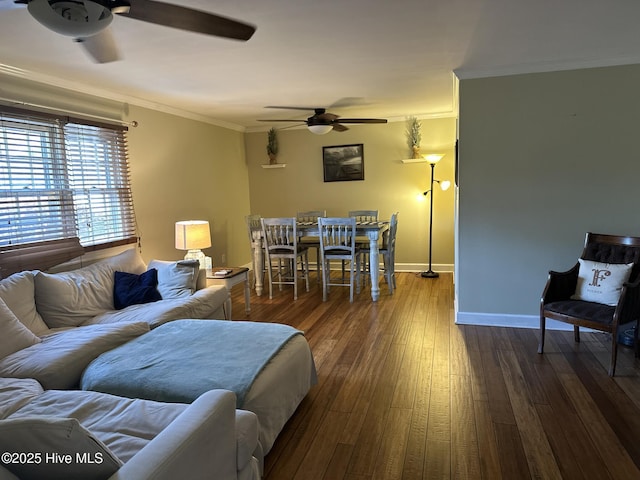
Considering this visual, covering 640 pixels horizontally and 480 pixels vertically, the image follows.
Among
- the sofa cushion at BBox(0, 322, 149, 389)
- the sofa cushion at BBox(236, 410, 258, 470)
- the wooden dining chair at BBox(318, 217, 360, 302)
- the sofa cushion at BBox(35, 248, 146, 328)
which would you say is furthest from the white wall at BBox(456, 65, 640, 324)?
the sofa cushion at BBox(35, 248, 146, 328)

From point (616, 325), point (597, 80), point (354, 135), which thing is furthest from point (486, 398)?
point (354, 135)

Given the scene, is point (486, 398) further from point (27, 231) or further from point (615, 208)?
point (27, 231)

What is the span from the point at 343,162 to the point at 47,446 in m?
5.65

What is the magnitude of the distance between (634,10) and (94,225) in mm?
4328

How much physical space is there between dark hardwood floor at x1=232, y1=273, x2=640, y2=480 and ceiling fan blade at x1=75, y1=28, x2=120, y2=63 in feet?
7.44

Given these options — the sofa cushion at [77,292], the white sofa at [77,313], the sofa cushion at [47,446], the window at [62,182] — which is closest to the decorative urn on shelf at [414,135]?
the white sofa at [77,313]

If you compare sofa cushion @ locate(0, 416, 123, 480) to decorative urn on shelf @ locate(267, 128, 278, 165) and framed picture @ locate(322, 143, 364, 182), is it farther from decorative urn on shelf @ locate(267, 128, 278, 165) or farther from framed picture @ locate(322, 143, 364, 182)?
decorative urn on shelf @ locate(267, 128, 278, 165)

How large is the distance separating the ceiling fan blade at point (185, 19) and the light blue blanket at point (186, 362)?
1.65 metres

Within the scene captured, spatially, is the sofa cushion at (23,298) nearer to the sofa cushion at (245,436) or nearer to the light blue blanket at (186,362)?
the light blue blanket at (186,362)

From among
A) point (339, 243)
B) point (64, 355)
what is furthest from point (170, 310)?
point (339, 243)

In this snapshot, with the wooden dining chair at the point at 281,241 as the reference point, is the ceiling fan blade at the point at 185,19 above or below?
above

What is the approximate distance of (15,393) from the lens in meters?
1.89

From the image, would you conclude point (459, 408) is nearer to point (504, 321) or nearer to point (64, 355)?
point (504, 321)

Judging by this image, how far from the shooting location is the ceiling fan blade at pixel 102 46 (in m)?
2.01
